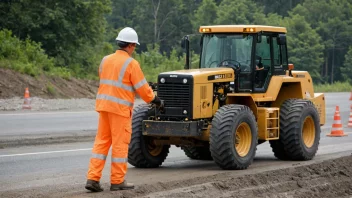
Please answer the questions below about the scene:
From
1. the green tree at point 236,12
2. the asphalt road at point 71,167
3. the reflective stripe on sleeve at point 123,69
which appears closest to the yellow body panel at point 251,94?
the asphalt road at point 71,167

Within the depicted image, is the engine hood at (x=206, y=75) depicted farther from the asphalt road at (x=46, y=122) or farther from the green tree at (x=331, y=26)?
the green tree at (x=331, y=26)

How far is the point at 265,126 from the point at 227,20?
6525 cm

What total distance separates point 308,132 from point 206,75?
2.90 m

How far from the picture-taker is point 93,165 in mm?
9789

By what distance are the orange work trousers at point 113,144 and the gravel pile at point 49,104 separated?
18.0 m

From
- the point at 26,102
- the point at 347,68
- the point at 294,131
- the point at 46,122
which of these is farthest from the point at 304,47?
the point at 294,131

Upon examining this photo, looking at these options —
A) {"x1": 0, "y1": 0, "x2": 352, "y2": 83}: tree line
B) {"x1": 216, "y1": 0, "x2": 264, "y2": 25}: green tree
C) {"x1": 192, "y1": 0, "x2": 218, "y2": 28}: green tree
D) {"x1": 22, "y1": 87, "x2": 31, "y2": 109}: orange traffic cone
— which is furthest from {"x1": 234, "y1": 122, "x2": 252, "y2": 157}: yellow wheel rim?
{"x1": 192, "y1": 0, "x2": 218, "y2": 28}: green tree

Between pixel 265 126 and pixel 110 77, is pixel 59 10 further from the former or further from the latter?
pixel 110 77

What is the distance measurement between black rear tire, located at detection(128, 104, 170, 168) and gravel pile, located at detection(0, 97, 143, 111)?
15.4m

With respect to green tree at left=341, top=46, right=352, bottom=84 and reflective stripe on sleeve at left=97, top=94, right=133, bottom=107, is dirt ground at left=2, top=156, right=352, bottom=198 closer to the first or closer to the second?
reflective stripe on sleeve at left=97, top=94, right=133, bottom=107

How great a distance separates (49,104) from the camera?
29.2 metres

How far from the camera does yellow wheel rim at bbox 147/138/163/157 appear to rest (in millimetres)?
12742

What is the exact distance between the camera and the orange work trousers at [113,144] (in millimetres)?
9711

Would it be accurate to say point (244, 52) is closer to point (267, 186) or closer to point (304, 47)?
point (267, 186)
